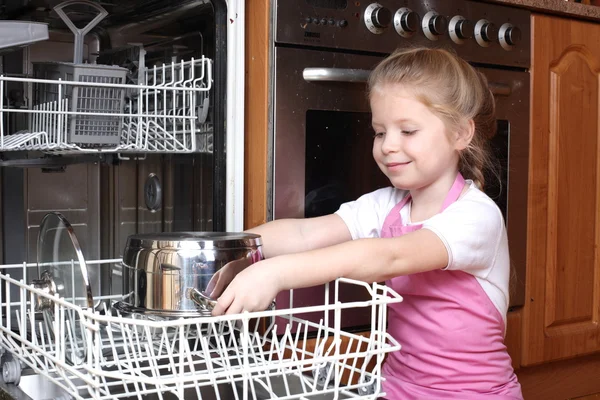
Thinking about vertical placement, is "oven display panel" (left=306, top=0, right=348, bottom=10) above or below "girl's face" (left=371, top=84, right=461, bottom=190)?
above

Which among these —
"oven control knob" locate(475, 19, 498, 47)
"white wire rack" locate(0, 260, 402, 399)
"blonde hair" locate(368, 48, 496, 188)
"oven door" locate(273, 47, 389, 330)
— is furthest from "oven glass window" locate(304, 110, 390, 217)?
"oven control knob" locate(475, 19, 498, 47)

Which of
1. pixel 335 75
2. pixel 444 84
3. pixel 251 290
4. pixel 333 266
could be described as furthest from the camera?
pixel 335 75

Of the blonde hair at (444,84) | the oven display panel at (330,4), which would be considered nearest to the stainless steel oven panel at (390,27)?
the oven display panel at (330,4)

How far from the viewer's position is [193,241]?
1027 mm

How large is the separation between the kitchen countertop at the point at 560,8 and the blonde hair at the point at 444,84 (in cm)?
43

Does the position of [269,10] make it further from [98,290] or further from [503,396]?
[503,396]

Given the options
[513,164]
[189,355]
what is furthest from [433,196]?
[189,355]

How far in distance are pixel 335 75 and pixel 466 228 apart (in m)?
0.39

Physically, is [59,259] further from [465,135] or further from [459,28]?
[459,28]

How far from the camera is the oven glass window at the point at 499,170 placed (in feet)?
→ 5.77

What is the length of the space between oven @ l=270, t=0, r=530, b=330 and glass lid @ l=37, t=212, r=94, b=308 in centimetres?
36

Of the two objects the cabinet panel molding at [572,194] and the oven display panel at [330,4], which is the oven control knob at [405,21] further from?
the cabinet panel molding at [572,194]

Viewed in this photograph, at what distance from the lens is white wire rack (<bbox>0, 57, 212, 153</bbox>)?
48.8 inches

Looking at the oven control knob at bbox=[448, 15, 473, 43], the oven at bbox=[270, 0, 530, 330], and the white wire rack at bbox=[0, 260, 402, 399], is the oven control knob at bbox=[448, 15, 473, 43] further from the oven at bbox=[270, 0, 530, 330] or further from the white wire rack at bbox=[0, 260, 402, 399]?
the white wire rack at bbox=[0, 260, 402, 399]
